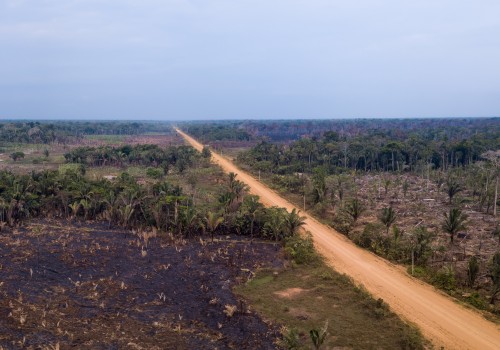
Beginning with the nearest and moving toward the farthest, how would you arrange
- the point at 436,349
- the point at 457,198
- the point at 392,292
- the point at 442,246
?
the point at 436,349
the point at 392,292
the point at 442,246
the point at 457,198

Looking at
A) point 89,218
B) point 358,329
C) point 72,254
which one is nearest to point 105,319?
point 72,254

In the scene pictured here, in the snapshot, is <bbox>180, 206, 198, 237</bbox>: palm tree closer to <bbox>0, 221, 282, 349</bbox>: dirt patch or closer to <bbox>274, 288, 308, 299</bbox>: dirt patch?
<bbox>0, 221, 282, 349</bbox>: dirt patch

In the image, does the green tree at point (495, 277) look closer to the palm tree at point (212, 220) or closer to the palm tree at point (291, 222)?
the palm tree at point (291, 222)

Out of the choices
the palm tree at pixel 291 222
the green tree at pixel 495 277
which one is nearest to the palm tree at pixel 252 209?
the palm tree at pixel 291 222

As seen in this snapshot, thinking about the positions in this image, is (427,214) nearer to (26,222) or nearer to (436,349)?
(436,349)

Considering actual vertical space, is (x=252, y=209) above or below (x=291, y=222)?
above

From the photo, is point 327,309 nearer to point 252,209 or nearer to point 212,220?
point 212,220

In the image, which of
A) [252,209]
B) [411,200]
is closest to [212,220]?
[252,209]
